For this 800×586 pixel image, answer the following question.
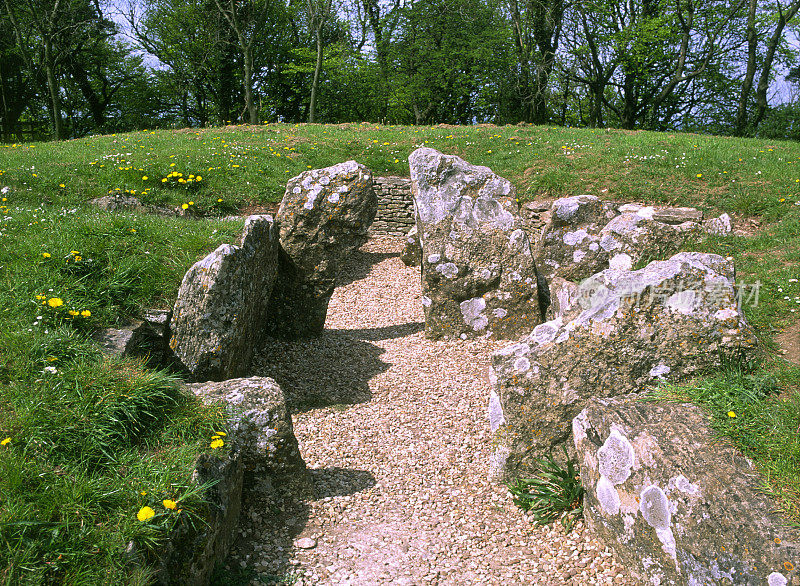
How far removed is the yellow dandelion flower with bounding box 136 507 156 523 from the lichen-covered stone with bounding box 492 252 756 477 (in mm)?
3030

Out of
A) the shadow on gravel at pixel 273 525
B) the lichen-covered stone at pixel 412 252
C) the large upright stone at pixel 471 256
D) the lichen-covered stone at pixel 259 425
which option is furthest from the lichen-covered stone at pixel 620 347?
the lichen-covered stone at pixel 412 252

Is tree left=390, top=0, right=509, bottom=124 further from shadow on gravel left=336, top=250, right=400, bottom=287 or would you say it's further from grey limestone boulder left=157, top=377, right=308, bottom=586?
grey limestone boulder left=157, top=377, right=308, bottom=586

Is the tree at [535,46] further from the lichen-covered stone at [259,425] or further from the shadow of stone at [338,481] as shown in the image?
the lichen-covered stone at [259,425]

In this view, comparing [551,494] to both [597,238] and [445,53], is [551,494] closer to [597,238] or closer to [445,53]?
[597,238]

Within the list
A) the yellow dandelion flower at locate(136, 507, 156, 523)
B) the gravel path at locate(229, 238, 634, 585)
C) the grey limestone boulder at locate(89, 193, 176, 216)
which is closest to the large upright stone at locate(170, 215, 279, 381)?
the gravel path at locate(229, 238, 634, 585)

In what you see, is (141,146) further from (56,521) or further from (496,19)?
(496,19)

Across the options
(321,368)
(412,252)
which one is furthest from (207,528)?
(412,252)

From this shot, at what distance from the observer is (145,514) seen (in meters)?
3.18

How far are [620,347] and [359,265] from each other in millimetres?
8234

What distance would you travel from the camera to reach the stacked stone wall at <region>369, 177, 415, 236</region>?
43.0ft

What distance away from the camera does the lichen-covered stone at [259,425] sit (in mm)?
4566

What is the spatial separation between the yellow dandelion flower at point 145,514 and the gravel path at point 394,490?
1039 millimetres

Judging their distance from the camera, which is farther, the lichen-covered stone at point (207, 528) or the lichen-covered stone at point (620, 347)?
the lichen-covered stone at point (620, 347)

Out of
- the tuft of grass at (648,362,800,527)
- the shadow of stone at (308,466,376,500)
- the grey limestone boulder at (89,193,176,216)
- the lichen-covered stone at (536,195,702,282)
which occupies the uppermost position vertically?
the grey limestone boulder at (89,193,176,216)
